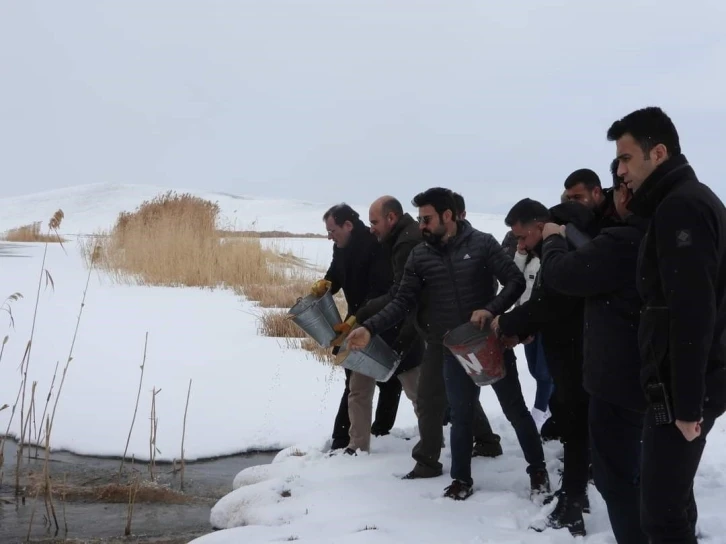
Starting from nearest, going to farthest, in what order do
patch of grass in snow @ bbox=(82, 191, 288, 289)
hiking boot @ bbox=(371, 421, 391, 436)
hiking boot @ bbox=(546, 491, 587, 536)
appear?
1. hiking boot @ bbox=(546, 491, 587, 536)
2. hiking boot @ bbox=(371, 421, 391, 436)
3. patch of grass in snow @ bbox=(82, 191, 288, 289)

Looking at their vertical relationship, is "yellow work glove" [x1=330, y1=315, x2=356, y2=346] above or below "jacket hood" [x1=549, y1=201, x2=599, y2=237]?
below

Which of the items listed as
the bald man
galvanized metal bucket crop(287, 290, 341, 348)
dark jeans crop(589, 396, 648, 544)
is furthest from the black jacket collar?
galvanized metal bucket crop(287, 290, 341, 348)

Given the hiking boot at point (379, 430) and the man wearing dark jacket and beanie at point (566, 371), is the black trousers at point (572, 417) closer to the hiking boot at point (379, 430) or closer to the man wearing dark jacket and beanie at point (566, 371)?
the man wearing dark jacket and beanie at point (566, 371)

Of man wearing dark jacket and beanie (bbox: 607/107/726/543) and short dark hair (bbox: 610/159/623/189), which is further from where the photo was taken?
short dark hair (bbox: 610/159/623/189)

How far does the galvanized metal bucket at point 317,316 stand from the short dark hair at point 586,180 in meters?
1.52

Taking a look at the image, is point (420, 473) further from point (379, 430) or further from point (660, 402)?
point (660, 402)

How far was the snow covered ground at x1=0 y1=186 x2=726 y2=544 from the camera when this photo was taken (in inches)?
143

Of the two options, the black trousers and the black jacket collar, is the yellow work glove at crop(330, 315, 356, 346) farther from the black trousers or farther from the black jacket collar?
the black jacket collar

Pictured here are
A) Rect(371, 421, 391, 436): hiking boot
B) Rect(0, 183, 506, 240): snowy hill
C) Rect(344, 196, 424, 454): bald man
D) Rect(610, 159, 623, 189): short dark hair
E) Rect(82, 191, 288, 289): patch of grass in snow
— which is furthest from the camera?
Rect(0, 183, 506, 240): snowy hill

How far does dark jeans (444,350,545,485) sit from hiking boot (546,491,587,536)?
413 mm

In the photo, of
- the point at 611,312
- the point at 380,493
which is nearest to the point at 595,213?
the point at 611,312

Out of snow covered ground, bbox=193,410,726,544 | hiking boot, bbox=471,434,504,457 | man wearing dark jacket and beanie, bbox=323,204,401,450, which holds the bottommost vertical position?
snow covered ground, bbox=193,410,726,544

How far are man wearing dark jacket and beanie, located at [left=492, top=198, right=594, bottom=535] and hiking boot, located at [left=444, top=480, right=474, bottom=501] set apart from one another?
54 cm

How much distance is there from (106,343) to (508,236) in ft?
16.9
